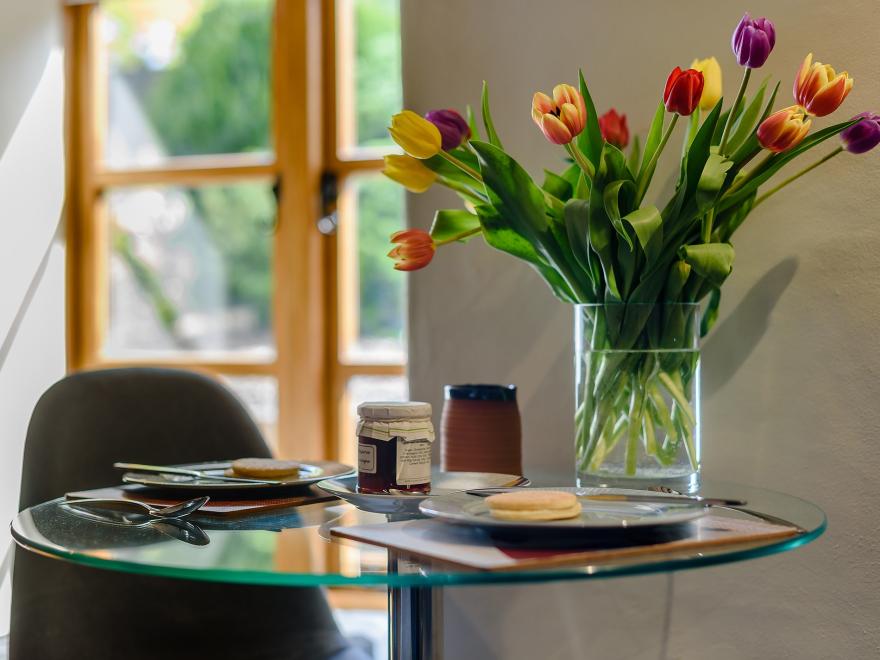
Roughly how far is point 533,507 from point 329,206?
1.82 m

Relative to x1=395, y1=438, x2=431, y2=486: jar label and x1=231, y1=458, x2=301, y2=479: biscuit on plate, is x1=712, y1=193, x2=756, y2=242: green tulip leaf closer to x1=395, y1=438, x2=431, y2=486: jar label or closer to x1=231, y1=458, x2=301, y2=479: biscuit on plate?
x1=395, y1=438, x2=431, y2=486: jar label

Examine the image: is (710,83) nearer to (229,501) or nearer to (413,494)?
(413,494)

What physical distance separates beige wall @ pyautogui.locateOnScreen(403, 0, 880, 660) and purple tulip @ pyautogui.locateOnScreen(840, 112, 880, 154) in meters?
0.19

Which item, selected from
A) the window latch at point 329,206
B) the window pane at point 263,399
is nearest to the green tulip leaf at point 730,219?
the window latch at point 329,206

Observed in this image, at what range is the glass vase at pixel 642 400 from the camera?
1119mm

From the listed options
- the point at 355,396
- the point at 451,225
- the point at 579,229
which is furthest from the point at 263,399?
the point at 579,229

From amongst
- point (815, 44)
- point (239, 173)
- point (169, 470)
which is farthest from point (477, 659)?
point (239, 173)

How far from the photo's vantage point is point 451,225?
133 cm

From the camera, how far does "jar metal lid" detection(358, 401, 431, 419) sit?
0.96 metres

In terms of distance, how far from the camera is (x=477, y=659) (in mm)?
1649

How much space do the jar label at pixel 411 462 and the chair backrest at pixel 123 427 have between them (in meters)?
0.58

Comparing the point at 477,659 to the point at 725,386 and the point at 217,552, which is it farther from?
the point at 217,552

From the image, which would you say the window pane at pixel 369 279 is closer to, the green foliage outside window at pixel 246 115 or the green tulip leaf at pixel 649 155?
the green foliage outside window at pixel 246 115

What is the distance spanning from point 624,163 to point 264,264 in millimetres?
1609
